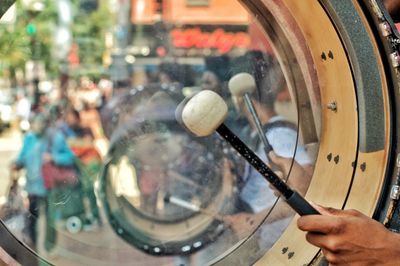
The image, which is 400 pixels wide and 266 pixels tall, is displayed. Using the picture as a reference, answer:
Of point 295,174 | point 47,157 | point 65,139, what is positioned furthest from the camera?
point 65,139

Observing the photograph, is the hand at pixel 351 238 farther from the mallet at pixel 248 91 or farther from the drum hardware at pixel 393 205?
the mallet at pixel 248 91

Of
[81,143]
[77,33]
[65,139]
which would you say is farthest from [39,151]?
[77,33]

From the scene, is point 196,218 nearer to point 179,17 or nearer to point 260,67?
point 260,67

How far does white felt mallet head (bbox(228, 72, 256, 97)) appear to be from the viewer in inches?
69.5

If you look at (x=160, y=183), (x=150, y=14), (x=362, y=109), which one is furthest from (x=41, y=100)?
(x=362, y=109)

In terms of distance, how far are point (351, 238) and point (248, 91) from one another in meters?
0.66

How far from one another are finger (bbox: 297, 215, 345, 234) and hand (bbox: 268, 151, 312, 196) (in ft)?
0.86

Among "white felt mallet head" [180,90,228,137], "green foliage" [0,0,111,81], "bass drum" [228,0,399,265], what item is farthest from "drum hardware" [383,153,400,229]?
"green foliage" [0,0,111,81]

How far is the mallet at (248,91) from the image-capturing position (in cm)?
174

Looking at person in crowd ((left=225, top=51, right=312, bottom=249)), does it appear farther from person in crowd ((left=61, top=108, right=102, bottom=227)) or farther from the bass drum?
person in crowd ((left=61, top=108, right=102, bottom=227))

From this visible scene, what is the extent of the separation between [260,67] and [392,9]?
35cm

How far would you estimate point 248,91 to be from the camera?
1.79 metres

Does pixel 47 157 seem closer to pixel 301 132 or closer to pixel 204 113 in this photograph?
pixel 301 132

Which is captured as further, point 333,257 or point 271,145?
point 271,145
